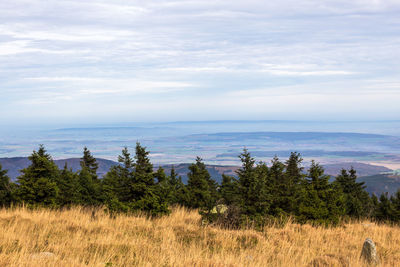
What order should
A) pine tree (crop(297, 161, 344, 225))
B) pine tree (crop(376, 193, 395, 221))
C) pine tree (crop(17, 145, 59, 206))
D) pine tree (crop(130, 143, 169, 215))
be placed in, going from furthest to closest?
pine tree (crop(376, 193, 395, 221)) < pine tree (crop(17, 145, 59, 206)) < pine tree (crop(130, 143, 169, 215)) < pine tree (crop(297, 161, 344, 225))

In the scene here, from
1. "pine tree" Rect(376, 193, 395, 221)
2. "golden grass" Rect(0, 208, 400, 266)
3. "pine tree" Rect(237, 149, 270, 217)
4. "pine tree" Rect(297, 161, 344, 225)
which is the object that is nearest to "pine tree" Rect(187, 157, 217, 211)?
"golden grass" Rect(0, 208, 400, 266)

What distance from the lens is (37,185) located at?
506 inches

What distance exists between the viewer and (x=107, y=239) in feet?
25.2

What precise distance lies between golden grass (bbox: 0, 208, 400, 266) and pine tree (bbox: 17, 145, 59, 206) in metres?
1.33

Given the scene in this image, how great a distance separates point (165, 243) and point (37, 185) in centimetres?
771

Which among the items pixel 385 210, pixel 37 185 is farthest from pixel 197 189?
pixel 385 210

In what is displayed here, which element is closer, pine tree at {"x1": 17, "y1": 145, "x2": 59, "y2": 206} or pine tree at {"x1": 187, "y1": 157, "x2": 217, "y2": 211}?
pine tree at {"x1": 17, "y1": 145, "x2": 59, "y2": 206}

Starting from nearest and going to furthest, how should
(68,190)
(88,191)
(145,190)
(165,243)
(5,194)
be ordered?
1. (165,243)
2. (145,190)
3. (68,190)
4. (5,194)
5. (88,191)

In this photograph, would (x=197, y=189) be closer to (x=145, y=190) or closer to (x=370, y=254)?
(x=145, y=190)

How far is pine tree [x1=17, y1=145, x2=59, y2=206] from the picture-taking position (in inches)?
508

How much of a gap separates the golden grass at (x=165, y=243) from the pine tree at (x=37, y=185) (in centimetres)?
133

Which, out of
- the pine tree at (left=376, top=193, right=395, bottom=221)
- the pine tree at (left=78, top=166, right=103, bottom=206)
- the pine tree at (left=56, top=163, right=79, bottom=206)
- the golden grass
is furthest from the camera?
the pine tree at (left=376, top=193, right=395, bottom=221)

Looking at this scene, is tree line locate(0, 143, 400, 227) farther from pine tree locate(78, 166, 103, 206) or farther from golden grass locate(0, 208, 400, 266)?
pine tree locate(78, 166, 103, 206)

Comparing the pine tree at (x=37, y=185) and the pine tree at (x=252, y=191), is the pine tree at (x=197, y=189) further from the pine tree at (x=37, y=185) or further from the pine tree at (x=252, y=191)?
the pine tree at (x=37, y=185)
